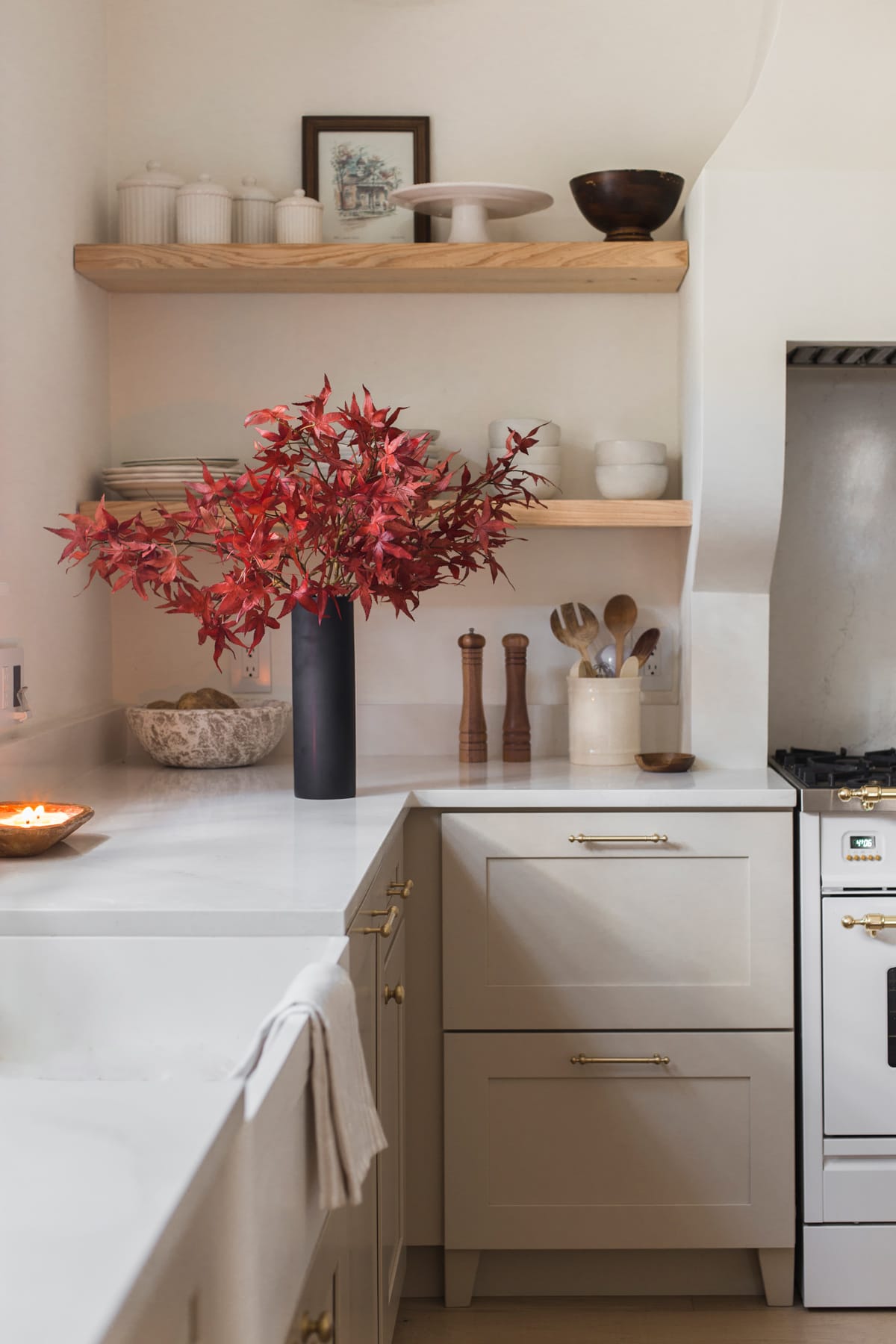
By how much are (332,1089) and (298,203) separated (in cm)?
193

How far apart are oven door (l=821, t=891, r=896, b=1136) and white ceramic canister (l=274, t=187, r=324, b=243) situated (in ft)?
5.13

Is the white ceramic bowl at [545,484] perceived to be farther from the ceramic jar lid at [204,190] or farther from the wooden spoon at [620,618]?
the ceramic jar lid at [204,190]

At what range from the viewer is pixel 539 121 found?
258 centimetres

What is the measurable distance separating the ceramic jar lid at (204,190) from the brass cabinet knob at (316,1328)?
6.62 ft

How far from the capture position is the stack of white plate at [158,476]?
240 cm

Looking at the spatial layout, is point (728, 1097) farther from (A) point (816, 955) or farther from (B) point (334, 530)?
(B) point (334, 530)

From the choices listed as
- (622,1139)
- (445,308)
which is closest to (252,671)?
(445,308)

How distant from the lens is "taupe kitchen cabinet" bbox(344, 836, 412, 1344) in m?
1.45

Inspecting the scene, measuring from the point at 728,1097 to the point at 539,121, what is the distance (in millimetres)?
1918

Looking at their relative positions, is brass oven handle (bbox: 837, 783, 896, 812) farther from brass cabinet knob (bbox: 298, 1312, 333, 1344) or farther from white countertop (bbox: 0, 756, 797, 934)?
brass cabinet knob (bbox: 298, 1312, 333, 1344)

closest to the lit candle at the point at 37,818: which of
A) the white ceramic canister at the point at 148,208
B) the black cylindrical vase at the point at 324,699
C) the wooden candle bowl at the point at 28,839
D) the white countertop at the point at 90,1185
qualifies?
the wooden candle bowl at the point at 28,839

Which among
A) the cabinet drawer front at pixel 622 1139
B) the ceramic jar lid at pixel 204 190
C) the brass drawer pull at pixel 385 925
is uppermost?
the ceramic jar lid at pixel 204 190

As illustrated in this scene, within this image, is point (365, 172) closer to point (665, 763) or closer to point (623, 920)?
point (665, 763)

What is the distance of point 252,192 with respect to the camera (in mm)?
2500
